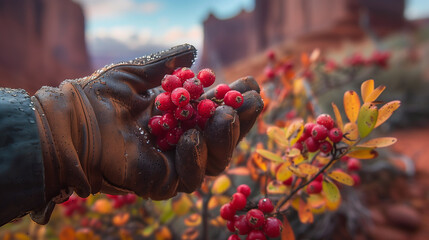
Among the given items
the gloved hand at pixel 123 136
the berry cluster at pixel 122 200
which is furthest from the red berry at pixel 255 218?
the berry cluster at pixel 122 200

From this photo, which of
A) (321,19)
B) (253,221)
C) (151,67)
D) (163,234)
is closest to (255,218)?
(253,221)

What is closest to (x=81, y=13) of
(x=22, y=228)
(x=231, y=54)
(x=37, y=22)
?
(x=37, y=22)

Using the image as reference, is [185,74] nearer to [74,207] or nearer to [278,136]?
[278,136]

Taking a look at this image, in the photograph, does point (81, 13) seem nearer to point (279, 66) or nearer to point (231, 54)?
point (231, 54)

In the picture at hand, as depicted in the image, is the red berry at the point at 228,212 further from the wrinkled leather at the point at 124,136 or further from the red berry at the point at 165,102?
the red berry at the point at 165,102

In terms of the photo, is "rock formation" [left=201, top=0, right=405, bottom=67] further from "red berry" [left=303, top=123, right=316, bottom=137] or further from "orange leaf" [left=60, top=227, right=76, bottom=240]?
"red berry" [left=303, top=123, right=316, bottom=137]
